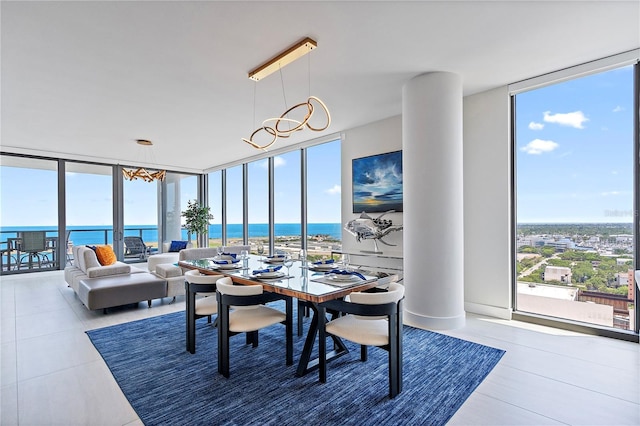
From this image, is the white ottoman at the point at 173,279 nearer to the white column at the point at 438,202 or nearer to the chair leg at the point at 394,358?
the white column at the point at 438,202

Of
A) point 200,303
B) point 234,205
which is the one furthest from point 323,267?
point 234,205

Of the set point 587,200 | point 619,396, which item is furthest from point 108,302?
point 587,200

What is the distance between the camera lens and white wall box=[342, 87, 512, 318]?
376cm

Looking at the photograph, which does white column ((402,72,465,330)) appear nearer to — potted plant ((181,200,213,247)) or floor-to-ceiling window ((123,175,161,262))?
potted plant ((181,200,213,247))

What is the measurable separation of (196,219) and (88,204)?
253cm

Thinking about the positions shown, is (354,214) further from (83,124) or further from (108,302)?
(83,124)

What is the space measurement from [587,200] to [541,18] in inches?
81.0

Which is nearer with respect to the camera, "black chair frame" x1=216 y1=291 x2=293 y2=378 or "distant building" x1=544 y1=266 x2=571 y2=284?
"black chair frame" x1=216 y1=291 x2=293 y2=378

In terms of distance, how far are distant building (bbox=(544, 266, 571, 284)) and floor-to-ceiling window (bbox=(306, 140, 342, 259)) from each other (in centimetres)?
351

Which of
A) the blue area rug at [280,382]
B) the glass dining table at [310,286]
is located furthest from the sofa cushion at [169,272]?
the glass dining table at [310,286]

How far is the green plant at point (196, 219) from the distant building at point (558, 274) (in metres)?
7.95

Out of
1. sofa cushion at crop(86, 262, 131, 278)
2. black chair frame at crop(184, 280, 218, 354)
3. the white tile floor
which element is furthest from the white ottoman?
black chair frame at crop(184, 280, 218, 354)

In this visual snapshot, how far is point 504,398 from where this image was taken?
2.11 meters

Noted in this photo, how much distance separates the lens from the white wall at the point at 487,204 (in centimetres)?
376
